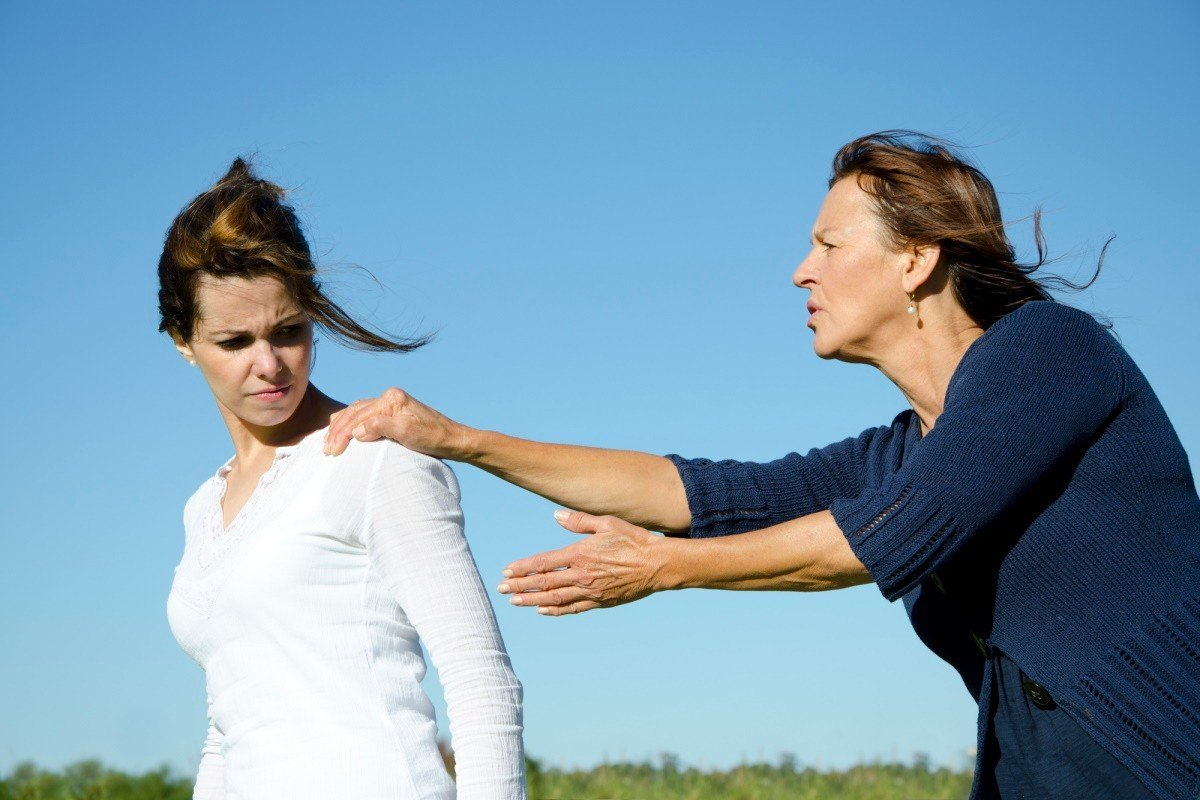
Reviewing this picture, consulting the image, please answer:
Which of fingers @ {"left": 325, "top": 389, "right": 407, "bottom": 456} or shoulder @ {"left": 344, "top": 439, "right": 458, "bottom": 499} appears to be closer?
shoulder @ {"left": 344, "top": 439, "right": 458, "bottom": 499}

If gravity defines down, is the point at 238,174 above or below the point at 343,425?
above

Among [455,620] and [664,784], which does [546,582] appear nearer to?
[455,620]

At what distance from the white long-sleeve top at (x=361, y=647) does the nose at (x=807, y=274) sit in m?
1.11

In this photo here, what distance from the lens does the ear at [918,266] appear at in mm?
3004

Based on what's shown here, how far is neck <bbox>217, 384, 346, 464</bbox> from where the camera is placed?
304 cm

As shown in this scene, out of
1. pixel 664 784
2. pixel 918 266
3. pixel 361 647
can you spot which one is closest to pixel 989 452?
pixel 918 266

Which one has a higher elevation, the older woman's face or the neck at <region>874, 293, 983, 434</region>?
the older woman's face

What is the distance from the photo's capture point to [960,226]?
3020 millimetres

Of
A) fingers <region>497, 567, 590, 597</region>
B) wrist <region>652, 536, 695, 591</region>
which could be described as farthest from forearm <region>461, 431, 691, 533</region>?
wrist <region>652, 536, 695, 591</region>

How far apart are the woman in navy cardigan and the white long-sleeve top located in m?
0.22

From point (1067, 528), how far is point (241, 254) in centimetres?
195

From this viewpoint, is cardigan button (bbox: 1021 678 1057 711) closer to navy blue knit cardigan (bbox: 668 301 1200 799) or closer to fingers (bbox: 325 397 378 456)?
navy blue knit cardigan (bbox: 668 301 1200 799)

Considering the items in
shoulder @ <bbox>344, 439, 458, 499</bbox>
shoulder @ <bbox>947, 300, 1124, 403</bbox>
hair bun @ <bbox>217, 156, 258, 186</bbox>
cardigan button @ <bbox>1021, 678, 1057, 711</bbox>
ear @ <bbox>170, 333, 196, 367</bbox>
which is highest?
hair bun @ <bbox>217, 156, 258, 186</bbox>

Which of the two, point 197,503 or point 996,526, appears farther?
point 197,503
